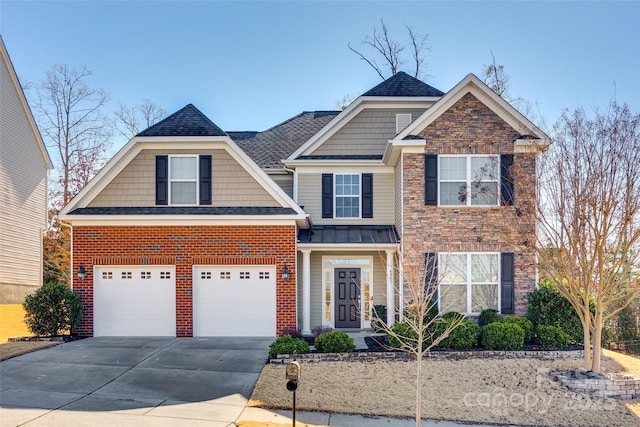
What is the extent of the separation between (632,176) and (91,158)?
26183 mm

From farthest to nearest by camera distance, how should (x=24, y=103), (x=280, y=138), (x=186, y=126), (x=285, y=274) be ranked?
(x=24, y=103) → (x=280, y=138) → (x=186, y=126) → (x=285, y=274)

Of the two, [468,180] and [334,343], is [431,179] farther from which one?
[334,343]

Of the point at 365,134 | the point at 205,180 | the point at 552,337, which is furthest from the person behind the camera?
the point at 365,134

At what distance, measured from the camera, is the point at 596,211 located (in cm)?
1067

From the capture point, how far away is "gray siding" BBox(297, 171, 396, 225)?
16875 mm

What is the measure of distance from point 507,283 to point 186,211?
9.17 m

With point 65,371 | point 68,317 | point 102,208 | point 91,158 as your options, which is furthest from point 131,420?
point 91,158

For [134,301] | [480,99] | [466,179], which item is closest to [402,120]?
[480,99]

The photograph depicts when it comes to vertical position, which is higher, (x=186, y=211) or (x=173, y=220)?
(x=186, y=211)

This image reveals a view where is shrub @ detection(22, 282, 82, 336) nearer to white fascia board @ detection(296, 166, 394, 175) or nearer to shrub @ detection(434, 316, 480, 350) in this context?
white fascia board @ detection(296, 166, 394, 175)

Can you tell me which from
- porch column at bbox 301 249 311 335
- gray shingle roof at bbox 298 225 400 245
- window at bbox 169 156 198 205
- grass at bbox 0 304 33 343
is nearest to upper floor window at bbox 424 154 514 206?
gray shingle roof at bbox 298 225 400 245

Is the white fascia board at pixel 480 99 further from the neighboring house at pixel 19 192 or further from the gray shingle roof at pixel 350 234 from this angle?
the neighboring house at pixel 19 192

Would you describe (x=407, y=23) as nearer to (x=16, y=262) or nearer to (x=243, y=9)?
(x=243, y=9)

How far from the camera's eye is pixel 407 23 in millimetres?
27016
